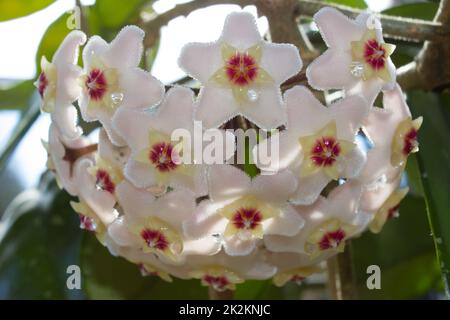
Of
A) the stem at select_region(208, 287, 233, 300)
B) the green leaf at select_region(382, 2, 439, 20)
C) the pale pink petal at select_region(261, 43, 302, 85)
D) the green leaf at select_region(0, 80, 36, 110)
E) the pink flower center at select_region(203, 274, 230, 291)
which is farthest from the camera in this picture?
the green leaf at select_region(0, 80, 36, 110)

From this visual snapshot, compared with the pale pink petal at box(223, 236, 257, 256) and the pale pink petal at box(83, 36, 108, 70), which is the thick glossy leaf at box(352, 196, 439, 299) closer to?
the pale pink petal at box(223, 236, 257, 256)

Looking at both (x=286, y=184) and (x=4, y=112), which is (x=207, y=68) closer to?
(x=286, y=184)

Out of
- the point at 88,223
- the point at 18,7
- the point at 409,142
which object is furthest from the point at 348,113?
the point at 18,7

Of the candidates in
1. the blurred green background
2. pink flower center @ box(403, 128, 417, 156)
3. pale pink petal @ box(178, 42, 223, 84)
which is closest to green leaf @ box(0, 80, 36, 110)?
the blurred green background

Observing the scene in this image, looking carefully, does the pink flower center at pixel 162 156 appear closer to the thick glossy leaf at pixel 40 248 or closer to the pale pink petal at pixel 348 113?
the pale pink petal at pixel 348 113

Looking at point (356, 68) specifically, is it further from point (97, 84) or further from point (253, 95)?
point (97, 84)

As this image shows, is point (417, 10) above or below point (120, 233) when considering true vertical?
above
